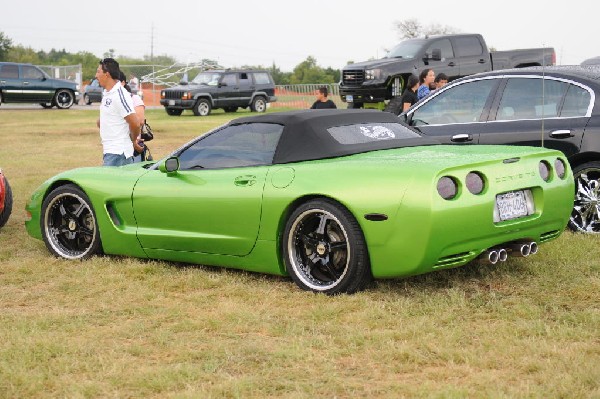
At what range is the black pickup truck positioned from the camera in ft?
79.0

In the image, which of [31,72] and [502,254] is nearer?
[502,254]

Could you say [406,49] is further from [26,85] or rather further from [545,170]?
[545,170]

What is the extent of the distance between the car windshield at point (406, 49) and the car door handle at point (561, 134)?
15897mm

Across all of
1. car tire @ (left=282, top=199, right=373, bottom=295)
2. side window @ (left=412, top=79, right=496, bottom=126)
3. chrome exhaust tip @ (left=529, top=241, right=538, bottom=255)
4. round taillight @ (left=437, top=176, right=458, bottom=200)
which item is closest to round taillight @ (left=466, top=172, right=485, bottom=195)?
round taillight @ (left=437, top=176, right=458, bottom=200)

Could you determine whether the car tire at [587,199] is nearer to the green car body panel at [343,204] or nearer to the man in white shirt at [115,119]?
the green car body panel at [343,204]

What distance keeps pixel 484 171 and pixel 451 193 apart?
35 cm

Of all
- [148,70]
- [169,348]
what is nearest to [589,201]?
[169,348]

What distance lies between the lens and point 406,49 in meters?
24.8

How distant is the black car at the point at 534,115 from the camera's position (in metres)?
8.61

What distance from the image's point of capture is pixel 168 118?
109ft

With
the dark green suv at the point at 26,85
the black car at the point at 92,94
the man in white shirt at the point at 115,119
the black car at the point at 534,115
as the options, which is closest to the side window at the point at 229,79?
the dark green suv at the point at 26,85

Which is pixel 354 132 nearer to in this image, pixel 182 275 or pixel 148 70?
pixel 182 275

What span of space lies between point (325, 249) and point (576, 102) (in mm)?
3462

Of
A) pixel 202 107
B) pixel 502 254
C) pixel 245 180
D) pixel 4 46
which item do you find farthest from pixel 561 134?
pixel 4 46
